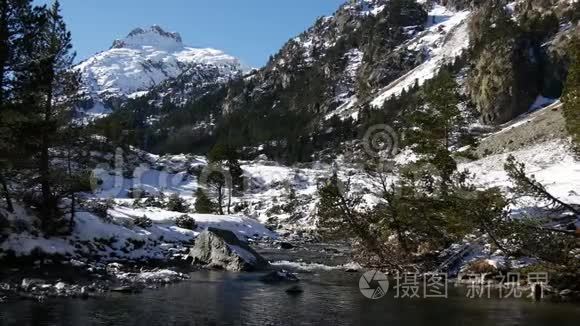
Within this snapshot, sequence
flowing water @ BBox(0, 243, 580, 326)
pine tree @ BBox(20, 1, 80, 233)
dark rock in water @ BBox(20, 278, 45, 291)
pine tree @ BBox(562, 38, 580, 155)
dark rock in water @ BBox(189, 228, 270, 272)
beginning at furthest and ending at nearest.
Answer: dark rock in water @ BBox(189, 228, 270, 272)
pine tree @ BBox(20, 1, 80, 233)
dark rock in water @ BBox(20, 278, 45, 291)
pine tree @ BBox(562, 38, 580, 155)
flowing water @ BBox(0, 243, 580, 326)

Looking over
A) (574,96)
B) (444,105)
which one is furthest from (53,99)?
(574,96)

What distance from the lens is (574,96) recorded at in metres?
18.0

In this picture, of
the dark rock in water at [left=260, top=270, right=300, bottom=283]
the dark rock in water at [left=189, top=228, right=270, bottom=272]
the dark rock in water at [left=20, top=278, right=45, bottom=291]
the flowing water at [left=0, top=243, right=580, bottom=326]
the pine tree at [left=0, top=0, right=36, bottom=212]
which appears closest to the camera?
the flowing water at [left=0, top=243, right=580, bottom=326]

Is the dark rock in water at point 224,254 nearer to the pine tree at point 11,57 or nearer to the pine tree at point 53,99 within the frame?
the pine tree at point 53,99

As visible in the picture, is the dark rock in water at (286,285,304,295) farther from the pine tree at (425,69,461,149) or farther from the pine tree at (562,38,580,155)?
the pine tree at (425,69,461,149)

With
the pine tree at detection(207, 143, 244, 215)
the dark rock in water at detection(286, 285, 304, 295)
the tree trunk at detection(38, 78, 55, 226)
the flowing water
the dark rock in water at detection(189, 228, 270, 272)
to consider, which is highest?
the pine tree at detection(207, 143, 244, 215)

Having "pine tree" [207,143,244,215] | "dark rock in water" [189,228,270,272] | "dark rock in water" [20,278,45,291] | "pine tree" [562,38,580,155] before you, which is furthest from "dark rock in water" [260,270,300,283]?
"pine tree" [207,143,244,215]

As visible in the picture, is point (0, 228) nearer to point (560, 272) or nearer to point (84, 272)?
point (84, 272)

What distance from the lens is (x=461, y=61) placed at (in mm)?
175250

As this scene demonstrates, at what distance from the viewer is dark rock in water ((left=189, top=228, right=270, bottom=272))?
32375mm

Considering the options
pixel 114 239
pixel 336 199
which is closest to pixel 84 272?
pixel 114 239

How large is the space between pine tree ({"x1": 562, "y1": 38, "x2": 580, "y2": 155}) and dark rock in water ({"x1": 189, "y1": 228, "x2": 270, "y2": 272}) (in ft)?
67.2

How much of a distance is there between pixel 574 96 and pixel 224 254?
22.6 m

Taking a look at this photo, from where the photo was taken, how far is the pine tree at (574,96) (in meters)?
17.8
